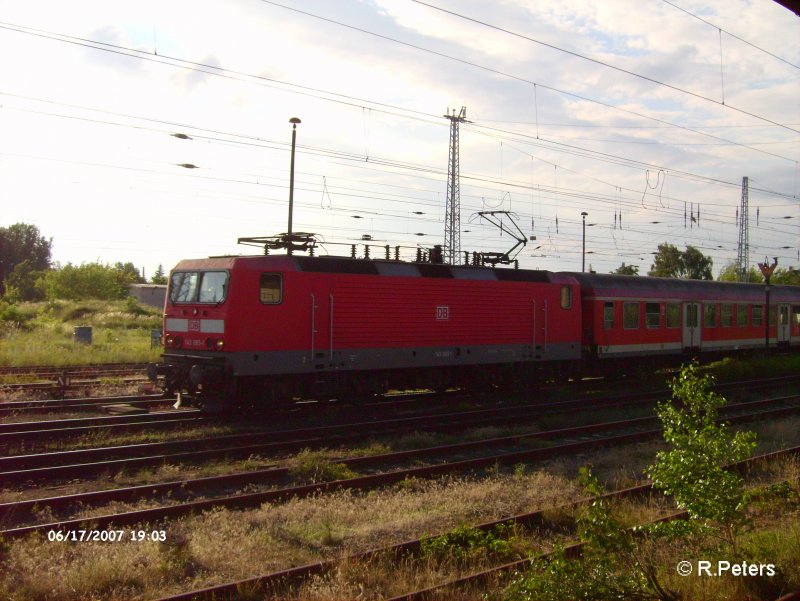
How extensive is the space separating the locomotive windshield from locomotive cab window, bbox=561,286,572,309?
35.4 feet

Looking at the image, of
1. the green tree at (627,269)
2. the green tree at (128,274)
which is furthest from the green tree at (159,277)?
the green tree at (627,269)

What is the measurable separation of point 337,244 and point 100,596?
38.1ft

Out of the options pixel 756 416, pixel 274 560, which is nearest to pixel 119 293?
pixel 756 416

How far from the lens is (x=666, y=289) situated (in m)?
25.2

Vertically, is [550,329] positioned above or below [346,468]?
above

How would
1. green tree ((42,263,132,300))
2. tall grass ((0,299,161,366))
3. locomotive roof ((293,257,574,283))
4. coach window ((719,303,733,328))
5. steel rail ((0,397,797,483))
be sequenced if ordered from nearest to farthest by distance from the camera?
steel rail ((0,397,797,483)), locomotive roof ((293,257,574,283)), tall grass ((0,299,161,366)), coach window ((719,303,733,328)), green tree ((42,263,132,300))

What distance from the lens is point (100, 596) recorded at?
6070 mm

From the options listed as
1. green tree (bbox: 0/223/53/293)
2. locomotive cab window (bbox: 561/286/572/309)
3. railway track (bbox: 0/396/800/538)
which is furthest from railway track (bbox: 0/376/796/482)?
→ green tree (bbox: 0/223/53/293)

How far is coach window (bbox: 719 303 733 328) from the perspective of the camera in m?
27.6

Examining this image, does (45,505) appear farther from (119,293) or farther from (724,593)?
(119,293)

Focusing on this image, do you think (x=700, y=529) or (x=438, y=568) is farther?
(x=438, y=568)

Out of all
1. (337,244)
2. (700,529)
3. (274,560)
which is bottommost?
(274,560)

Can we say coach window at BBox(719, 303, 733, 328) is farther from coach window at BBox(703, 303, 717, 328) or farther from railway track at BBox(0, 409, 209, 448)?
railway track at BBox(0, 409, 209, 448)

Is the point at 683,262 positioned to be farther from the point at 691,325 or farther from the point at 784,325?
the point at 691,325
